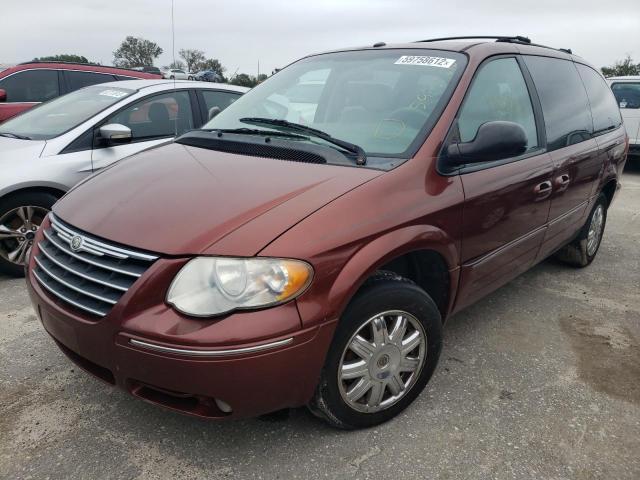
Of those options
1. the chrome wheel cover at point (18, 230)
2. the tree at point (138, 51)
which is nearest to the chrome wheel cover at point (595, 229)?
the chrome wheel cover at point (18, 230)

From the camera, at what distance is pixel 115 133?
407 centimetres

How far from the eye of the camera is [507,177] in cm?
273

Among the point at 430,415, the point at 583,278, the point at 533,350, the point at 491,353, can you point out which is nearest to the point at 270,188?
the point at 430,415

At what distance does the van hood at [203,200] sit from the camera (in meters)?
1.86

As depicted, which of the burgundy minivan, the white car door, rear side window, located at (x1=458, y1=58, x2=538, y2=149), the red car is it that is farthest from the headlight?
the red car

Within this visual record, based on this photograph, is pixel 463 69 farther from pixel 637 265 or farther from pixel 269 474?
pixel 637 265

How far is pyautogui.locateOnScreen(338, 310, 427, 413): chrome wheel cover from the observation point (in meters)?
2.09

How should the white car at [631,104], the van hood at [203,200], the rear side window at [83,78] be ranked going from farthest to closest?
the white car at [631,104]
the rear side window at [83,78]
the van hood at [203,200]

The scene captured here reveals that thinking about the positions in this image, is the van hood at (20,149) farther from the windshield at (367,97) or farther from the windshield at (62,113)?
the windshield at (367,97)

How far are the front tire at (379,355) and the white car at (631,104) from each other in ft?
32.8

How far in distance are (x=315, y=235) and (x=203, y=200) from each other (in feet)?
1.67

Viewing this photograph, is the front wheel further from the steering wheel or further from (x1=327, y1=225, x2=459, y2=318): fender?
(x1=327, y1=225, x2=459, y2=318): fender

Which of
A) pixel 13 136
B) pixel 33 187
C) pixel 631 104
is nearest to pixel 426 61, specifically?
pixel 33 187

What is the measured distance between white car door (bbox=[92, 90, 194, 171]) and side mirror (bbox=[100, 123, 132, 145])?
13 centimetres
